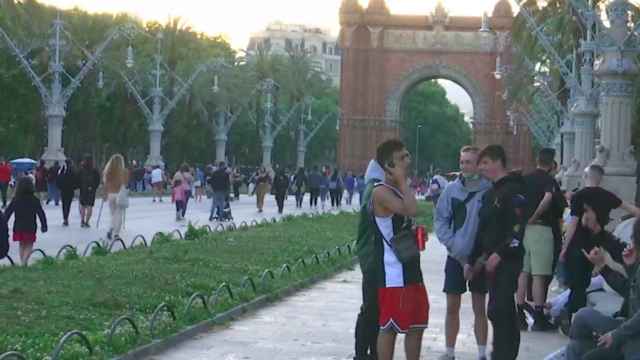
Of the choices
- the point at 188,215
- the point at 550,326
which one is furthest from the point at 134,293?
the point at 188,215

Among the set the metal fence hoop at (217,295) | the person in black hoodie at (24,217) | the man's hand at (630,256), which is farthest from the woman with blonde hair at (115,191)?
the man's hand at (630,256)

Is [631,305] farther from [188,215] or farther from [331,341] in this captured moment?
[188,215]

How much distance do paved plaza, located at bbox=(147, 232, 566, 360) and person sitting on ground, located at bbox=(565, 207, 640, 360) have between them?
2.62m

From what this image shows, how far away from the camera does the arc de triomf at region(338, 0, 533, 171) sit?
9175cm

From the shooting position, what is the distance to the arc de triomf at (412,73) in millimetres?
91750

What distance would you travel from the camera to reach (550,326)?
1474 cm

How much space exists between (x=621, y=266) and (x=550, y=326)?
2.73m

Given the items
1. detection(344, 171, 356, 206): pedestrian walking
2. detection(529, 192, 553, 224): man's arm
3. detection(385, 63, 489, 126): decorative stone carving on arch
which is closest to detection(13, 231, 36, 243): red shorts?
detection(529, 192, 553, 224): man's arm

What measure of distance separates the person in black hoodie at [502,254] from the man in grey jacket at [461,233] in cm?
14

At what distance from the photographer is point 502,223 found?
36.8 feet

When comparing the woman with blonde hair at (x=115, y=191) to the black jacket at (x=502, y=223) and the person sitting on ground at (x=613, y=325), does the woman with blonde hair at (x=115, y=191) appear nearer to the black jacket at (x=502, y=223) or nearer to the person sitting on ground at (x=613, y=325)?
the black jacket at (x=502, y=223)

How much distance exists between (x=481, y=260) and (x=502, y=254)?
22cm

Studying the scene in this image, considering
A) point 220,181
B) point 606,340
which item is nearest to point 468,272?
point 606,340

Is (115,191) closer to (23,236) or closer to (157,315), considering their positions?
(23,236)
